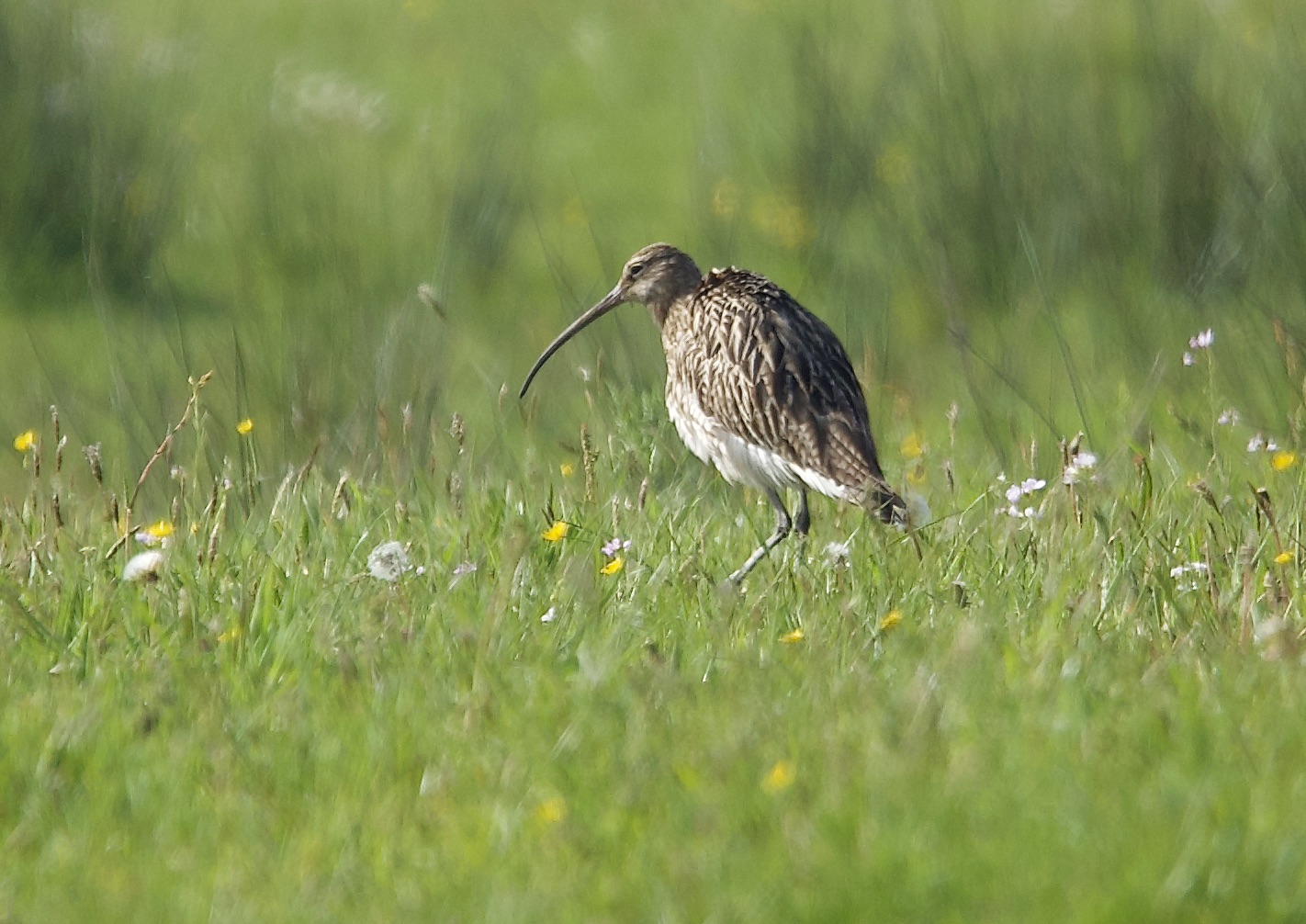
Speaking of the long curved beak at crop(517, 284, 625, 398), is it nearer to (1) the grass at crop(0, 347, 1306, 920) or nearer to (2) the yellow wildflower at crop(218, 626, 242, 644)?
(1) the grass at crop(0, 347, 1306, 920)

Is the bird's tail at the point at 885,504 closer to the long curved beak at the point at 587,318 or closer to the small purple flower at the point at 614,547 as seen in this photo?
the small purple flower at the point at 614,547

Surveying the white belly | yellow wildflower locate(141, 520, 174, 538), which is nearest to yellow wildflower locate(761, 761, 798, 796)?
yellow wildflower locate(141, 520, 174, 538)

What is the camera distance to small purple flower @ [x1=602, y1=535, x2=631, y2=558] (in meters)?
4.48

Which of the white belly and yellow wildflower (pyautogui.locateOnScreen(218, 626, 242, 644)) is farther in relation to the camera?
the white belly

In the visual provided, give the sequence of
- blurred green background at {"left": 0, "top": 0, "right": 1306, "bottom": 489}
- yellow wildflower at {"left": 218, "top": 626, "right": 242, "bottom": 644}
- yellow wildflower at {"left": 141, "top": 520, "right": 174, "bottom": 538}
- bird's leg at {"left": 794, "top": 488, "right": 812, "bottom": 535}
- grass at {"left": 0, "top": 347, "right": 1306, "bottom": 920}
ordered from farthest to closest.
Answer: blurred green background at {"left": 0, "top": 0, "right": 1306, "bottom": 489}
bird's leg at {"left": 794, "top": 488, "right": 812, "bottom": 535}
yellow wildflower at {"left": 141, "top": 520, "right": 174, "bottom": 538}
yellow wildflower at {"left": 218, "top": 626, "right": 242, "bottom": 644}
grass at {"left": 0, "top": 347, "right": 1306, "bottom": 920}

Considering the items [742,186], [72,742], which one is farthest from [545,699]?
[742,186]

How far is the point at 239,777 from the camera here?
3344 mm

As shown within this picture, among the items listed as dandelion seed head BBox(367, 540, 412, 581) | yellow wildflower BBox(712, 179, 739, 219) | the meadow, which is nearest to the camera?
the meadow

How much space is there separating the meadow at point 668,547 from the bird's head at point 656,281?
22 cm

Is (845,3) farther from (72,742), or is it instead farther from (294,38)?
(72,742)

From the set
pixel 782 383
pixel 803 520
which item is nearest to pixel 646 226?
pixel 782 383

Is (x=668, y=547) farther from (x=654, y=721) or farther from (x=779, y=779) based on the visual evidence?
(x=779, y=779)

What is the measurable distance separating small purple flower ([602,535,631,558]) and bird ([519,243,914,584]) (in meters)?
0.51

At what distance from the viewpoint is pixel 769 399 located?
564 cm
